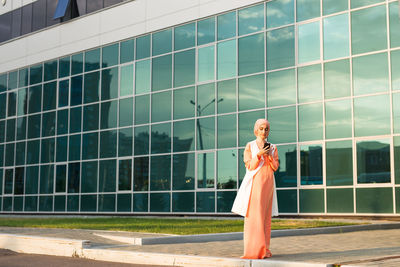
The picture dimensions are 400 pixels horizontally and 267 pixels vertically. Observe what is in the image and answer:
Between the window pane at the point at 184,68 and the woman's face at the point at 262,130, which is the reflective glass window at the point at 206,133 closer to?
the window pane at the point at 184,68

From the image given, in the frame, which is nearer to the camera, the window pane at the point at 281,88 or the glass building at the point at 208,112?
the glass building at the point at 208,112

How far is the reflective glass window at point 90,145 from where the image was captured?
83.9ft

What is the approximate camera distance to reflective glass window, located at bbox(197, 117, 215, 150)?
21.2 m

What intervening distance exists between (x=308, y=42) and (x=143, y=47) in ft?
27.2

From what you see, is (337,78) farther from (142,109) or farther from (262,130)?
(262,130)

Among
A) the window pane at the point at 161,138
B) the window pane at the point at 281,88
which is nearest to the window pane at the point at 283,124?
the window pane at the point at 281,88

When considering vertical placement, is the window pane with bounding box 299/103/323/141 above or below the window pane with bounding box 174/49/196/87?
below

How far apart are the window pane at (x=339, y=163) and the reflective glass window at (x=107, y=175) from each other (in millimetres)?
10488

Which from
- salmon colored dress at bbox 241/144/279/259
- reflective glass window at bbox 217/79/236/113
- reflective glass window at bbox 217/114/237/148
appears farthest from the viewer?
reflective glass window at bbox 217/79/236/113

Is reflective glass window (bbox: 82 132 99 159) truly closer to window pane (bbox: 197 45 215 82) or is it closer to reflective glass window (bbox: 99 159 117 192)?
reflective glass window (bbox: 99 159 117 192)

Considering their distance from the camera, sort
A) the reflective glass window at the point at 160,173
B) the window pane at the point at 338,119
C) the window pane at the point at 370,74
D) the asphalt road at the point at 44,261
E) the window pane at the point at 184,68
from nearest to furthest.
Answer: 1. the asphalt road at the point at 44,261
2. the window pane at the point at 370,74
3. the window pane at the point at 338,119
4. the window pane at the point at 184,68
5. the reflective glass window at the point at 160,173

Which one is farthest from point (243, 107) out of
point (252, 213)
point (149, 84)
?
point (252, 213)

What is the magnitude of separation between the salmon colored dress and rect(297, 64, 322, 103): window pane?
11.7 meters

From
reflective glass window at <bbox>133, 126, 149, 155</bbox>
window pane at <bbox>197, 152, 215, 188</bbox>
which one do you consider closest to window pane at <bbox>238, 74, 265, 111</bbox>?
window pane at <bbox>197, 152, 215, 188</bbox>
